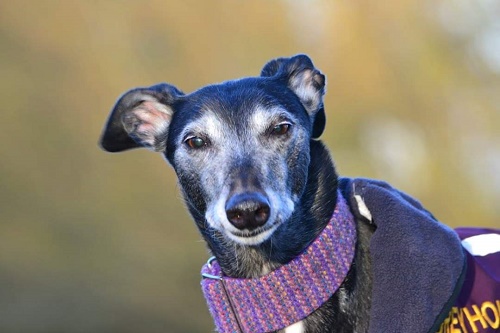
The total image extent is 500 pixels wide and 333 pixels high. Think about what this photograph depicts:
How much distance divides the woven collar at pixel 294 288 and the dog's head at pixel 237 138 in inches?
7.0

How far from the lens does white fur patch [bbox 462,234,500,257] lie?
3334 mm

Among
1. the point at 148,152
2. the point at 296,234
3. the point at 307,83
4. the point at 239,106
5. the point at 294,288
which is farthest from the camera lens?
the point at 148,152

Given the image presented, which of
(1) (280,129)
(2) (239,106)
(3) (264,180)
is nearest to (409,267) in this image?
(3) (264,180)

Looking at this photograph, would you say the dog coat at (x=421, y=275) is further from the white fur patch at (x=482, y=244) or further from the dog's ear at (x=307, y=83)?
the dog's ear at (x=307, y=83)

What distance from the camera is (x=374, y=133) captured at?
15250 millimetres

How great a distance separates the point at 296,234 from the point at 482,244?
2.63 feet

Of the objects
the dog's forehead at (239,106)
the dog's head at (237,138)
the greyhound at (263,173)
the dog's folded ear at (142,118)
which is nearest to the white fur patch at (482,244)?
the greyhound at (263,173)

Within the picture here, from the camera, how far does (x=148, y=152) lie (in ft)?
47.9

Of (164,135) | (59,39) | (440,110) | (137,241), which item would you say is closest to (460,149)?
(440,110)

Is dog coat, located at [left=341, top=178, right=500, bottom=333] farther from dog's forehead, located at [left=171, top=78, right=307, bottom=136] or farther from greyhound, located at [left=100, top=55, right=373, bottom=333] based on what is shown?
dog's forehead, located at [left=171, top=78, right=307, bottom=136]

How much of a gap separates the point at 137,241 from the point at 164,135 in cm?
1082

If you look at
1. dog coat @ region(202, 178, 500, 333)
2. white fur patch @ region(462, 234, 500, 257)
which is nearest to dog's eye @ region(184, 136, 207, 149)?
dog coat @ region(202, 178, 500, 333)

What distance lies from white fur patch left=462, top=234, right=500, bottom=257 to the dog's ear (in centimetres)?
81

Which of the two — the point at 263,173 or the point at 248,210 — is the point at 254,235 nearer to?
the point at 248,210
